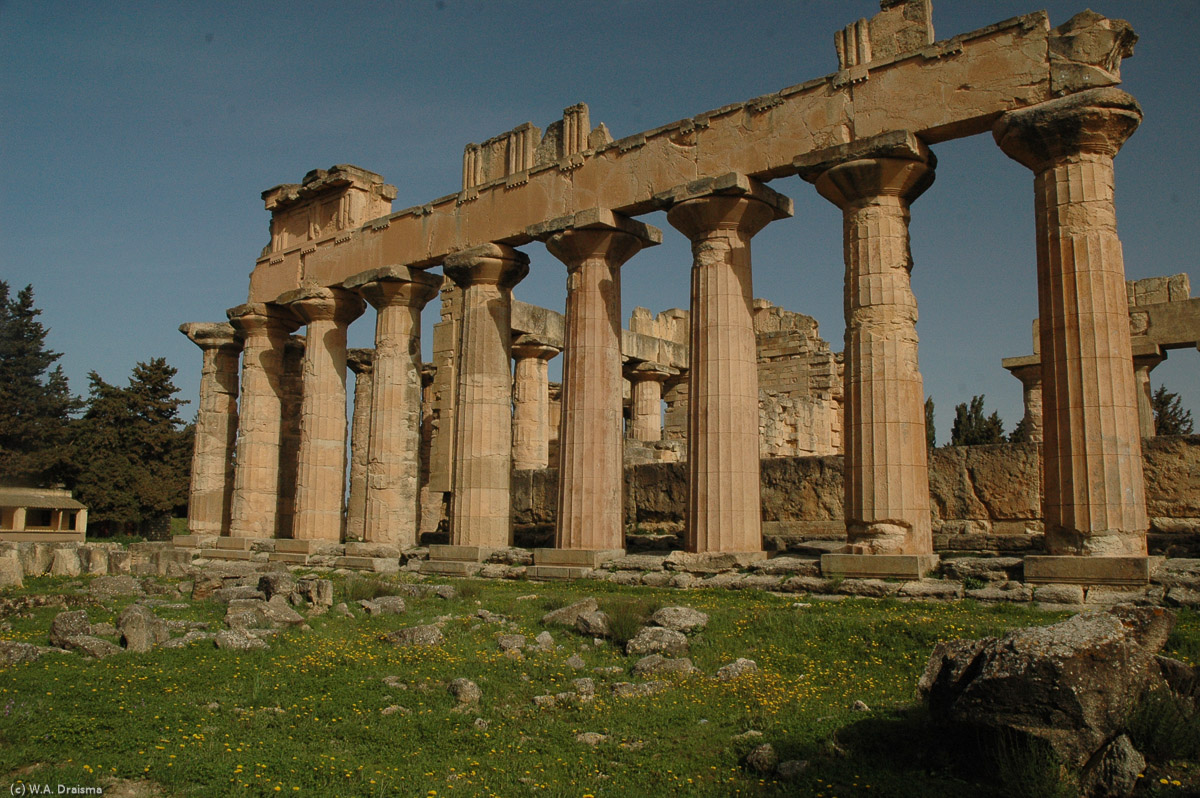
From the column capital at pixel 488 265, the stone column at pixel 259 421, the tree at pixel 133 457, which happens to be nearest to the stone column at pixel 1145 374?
the column capital at pixel 488 265

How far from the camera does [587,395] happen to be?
1822cm

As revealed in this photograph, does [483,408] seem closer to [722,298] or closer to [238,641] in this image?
[722,298]

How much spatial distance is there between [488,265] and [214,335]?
11.3m

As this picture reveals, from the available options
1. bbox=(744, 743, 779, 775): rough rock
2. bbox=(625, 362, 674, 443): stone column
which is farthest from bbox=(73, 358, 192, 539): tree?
bbox=(744, 743, 779, 775): rough rock

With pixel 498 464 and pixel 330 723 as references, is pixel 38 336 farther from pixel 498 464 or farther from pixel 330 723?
pixel 330 723

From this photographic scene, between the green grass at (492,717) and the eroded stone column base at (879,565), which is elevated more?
the eroded stone column base at (879,565)

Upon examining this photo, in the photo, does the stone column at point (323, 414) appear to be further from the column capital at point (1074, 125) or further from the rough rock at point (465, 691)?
the column capital at point (1074, 125)

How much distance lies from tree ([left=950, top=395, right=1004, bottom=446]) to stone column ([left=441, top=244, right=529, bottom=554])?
25546 mm

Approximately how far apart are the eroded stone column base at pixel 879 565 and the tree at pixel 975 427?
2795 cm

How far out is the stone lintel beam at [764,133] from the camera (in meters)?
14.2

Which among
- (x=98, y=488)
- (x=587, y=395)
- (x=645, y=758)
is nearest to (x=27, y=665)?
(x=645, y=758)

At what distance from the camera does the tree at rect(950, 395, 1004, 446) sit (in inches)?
1604

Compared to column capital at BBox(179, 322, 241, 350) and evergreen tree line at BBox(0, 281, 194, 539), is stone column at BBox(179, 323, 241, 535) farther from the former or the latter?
evergreen tree line at BBox(0, 281, 194, 539)

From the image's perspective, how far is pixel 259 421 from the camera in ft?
84.4
